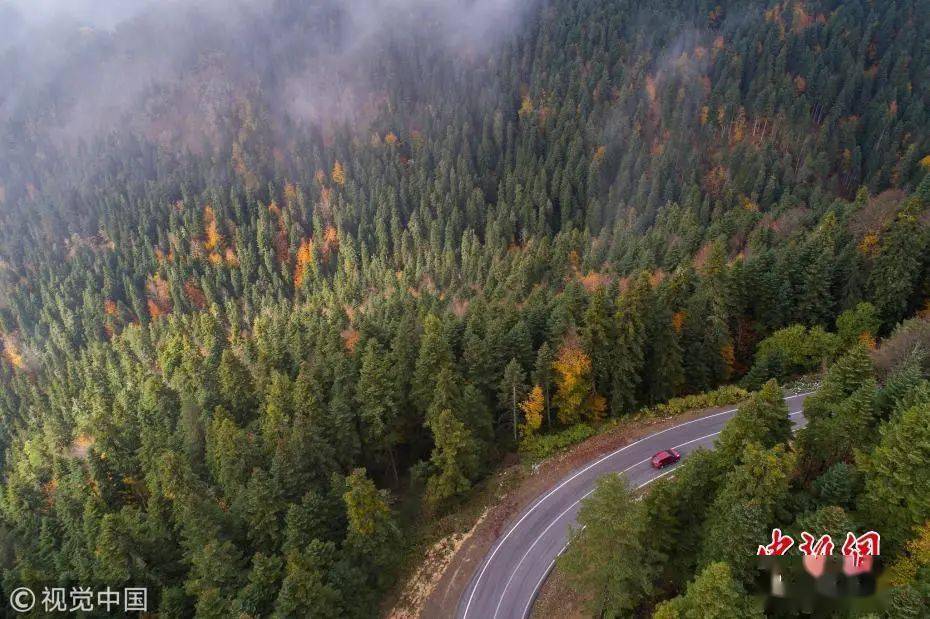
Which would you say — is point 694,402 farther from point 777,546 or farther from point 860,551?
Answer: point 860,551

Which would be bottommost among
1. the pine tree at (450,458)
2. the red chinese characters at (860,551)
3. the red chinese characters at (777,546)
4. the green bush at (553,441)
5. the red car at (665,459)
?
the red chinese characters at (860,551)

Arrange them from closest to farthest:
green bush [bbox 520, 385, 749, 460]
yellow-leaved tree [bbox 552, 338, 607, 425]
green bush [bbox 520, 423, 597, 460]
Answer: green bush [bbox 520, 423, 597, 460] < green bush [bbox 520, 385, 749, 460] < yellow-leaved tree [bbox 552, 338, 607, 425]

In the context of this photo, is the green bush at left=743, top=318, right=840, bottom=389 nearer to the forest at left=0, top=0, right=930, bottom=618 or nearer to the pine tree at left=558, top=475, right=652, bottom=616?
the forest at left=0, top=0, right=930, bottom=618

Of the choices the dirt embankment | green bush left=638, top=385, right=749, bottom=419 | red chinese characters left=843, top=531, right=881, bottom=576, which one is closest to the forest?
red chinese characters left=843, top=531, right=881, bottom=576

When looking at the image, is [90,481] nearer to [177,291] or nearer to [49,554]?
[49,554]

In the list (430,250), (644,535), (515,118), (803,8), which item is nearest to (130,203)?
(430,250)

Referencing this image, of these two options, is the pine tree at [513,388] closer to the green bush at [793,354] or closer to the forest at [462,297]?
the forest at [462,297]

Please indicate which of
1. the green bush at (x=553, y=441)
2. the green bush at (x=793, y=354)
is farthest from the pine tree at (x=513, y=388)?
the green bush at (x=793, y=354)
